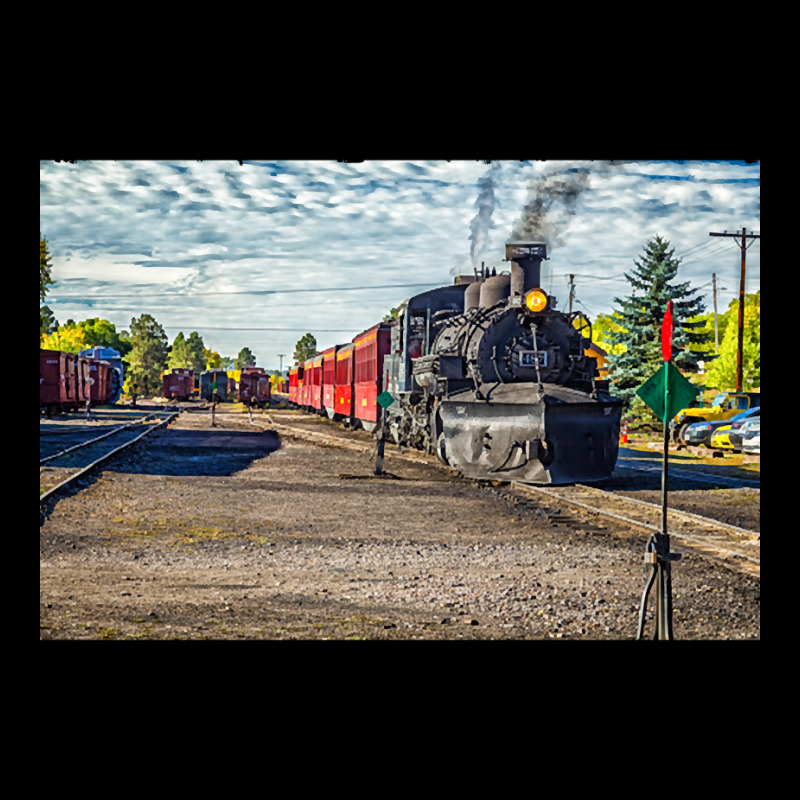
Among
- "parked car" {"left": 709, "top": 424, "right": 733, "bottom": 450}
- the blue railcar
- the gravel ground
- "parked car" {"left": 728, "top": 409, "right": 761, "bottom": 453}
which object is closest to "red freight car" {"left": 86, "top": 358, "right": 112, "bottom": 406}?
the blue railcar

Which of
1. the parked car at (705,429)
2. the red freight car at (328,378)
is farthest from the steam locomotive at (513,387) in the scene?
the red freight car at (328,378)

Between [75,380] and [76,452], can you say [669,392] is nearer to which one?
[76,452]

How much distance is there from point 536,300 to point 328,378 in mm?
22872

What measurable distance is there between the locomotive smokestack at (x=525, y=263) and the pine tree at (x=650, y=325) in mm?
15233

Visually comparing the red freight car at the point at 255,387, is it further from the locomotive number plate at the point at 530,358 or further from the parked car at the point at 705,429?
the locomotive number plate at the point at 530,358

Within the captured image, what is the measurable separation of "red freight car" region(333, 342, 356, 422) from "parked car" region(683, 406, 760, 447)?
10678 millimetres

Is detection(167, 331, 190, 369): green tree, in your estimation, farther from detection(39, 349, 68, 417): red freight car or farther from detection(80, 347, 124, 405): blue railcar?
detection(39, 349, 68, 417): red freight car

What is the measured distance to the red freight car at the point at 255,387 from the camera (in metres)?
56.1

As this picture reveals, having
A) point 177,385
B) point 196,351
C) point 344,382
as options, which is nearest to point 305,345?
point 196,351

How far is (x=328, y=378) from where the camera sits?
35.8m

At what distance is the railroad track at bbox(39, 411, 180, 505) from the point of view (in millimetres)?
13967
